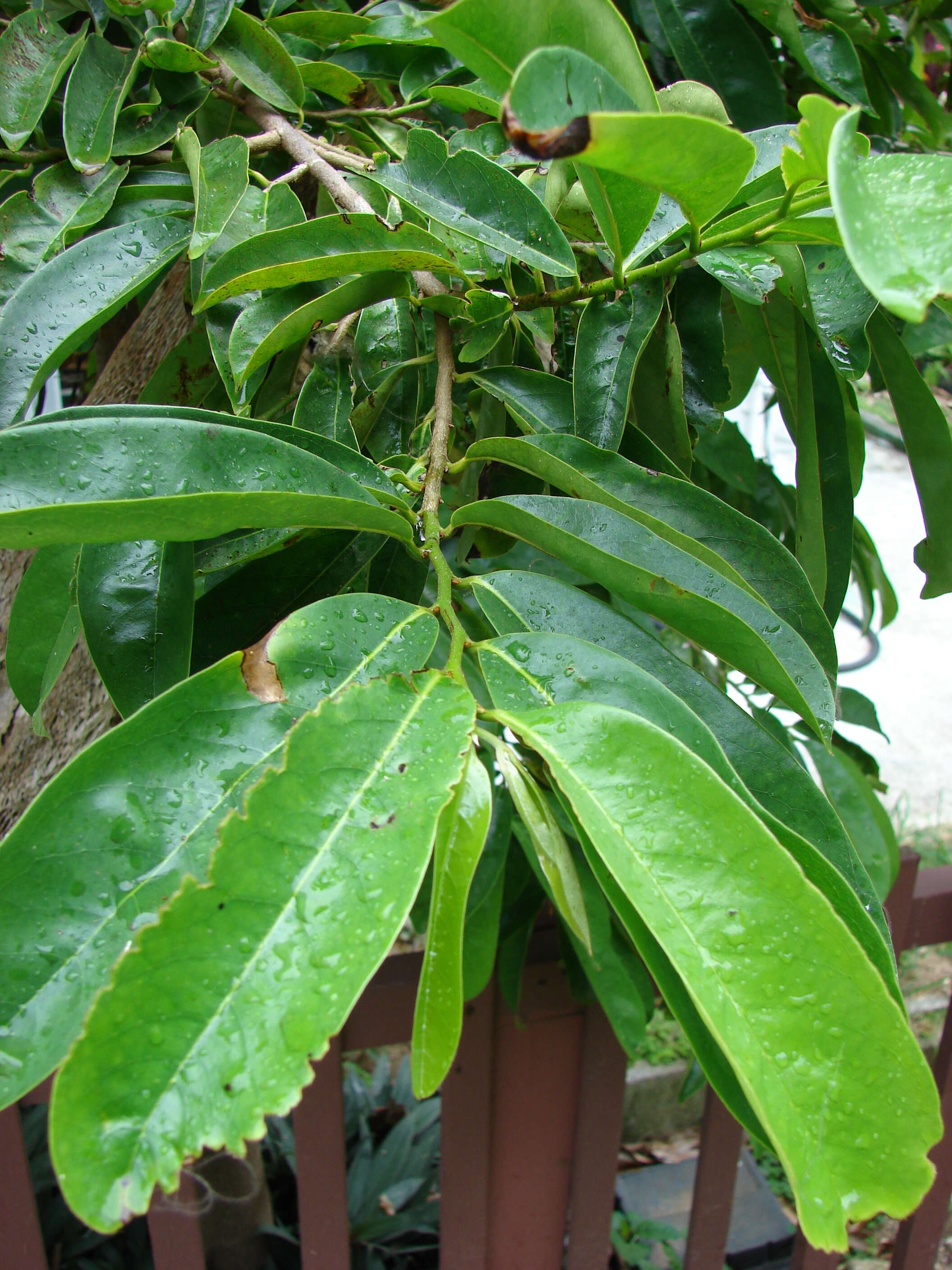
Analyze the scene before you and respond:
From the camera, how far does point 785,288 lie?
472mm

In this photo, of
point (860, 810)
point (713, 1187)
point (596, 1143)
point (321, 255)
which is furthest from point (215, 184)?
point (713, 1187)

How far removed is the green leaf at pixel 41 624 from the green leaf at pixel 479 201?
247 mm

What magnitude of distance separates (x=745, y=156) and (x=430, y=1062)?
0.34 metres

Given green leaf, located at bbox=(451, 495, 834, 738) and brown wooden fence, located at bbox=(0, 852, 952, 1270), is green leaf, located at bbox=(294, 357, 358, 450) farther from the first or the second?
brown wooden fence, located at bbox=(0, 852, 952, 1270)

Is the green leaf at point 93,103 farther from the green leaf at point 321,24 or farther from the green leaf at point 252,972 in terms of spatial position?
the green leaf at point 252,972

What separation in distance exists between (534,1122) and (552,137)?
1117 millimetres

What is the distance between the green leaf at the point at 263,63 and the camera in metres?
0.53

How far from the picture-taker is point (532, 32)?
0.32 metres

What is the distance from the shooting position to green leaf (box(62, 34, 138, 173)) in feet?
1.65

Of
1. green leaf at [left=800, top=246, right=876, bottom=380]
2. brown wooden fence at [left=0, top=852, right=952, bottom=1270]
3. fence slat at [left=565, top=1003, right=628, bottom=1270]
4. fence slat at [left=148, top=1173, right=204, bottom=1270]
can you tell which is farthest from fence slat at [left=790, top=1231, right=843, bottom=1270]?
green leaf at [left=800, top=246, right=876, bottom=380]

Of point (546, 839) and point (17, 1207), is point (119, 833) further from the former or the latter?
point (17, 1207)

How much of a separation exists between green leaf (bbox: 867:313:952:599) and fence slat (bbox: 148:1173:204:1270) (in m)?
0.97

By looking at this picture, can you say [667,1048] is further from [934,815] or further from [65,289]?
[65,289]

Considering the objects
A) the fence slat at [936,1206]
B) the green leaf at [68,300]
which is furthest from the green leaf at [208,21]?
the fence slat at [936,1206]
